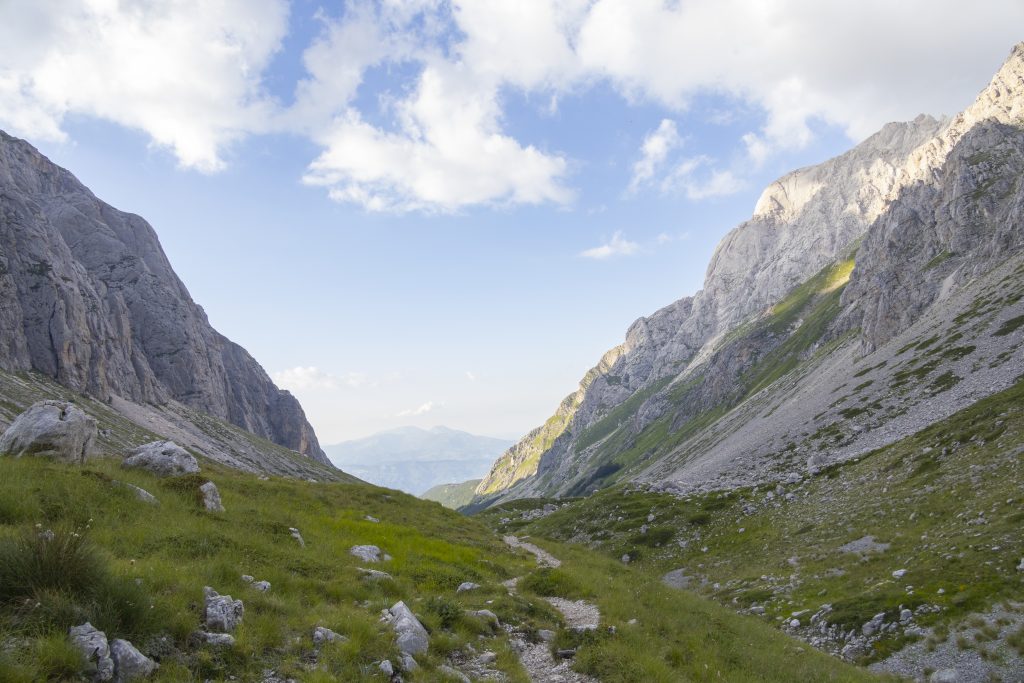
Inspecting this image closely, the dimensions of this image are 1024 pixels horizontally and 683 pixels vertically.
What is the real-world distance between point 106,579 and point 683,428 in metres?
199

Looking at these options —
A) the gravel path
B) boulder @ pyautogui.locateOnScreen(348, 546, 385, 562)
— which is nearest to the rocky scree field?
the gravel path

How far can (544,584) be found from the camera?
20.8 metres

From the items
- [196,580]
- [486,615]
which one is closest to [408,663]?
[486,615]

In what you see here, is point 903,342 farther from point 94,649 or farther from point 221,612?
point 94,649

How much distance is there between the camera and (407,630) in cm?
1214

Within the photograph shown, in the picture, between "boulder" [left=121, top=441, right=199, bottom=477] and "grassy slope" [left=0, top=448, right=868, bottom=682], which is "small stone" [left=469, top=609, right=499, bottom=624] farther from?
"boulder" [left=121, top=441, right=199, bottom=477]

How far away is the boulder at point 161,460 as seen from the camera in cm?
2388

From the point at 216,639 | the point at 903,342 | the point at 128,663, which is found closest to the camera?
the point at 128,663

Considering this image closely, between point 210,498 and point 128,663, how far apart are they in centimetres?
1320

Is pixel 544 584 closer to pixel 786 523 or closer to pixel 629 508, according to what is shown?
pixel 786 523

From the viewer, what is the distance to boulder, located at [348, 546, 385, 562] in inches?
781

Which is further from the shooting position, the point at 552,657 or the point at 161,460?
the point at 161,460

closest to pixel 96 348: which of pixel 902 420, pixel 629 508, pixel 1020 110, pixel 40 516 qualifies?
pixel 629 508

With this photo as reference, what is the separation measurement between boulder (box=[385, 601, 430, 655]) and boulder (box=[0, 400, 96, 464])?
15.6 meters
